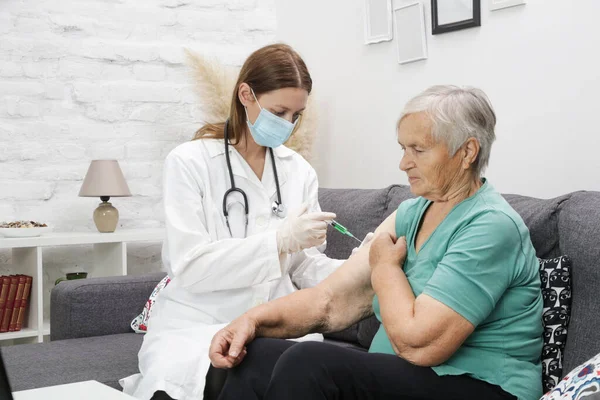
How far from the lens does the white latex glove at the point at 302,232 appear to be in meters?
2.02

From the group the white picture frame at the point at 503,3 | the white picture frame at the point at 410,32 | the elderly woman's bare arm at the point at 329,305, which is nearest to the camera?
the elderly woman's bare arm at the point at 329,305

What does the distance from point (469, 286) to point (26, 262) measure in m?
2.47

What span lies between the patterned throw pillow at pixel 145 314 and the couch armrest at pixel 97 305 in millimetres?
52

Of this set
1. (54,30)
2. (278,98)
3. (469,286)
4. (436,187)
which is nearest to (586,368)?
(469,286)

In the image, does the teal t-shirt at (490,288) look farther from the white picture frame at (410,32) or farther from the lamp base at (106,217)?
the lamp base at (106,217)

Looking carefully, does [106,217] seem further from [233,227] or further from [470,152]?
[470,152]

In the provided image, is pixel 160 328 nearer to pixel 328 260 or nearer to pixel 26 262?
pixel 328 260

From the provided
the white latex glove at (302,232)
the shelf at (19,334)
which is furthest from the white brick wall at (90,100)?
the white latex glove at (302,232)

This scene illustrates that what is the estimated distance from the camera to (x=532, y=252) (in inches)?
65.6

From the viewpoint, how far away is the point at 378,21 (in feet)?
10.5

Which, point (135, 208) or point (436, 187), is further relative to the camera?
point (135, 208)

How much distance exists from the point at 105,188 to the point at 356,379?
222 cm

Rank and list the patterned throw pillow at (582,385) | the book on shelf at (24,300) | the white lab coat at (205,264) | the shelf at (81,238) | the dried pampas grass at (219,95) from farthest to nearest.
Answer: the dried pampas grass at (219,95), the book on shelf at (24,300), the shelf at (81,238), the white lab coat at (205,264), the patterned throw pillow at (582,385)

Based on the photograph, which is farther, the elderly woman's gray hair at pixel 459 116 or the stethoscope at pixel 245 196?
the stethoscope at pixel 245 196
